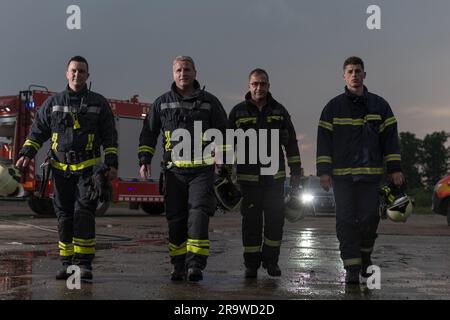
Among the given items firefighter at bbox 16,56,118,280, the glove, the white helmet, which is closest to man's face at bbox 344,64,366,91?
the white helmet

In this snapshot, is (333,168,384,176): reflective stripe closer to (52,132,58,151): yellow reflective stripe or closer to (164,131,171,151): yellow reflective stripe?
(164,131,171,151): yellow reflective stripe

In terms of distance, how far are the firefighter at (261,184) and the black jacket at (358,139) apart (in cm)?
53

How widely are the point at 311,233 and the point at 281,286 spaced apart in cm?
690

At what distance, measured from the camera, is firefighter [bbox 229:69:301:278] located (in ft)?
20.4

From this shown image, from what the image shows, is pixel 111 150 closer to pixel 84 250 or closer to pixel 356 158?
pixel 84 250

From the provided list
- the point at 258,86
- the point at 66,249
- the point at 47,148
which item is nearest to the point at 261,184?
the point at 258,86

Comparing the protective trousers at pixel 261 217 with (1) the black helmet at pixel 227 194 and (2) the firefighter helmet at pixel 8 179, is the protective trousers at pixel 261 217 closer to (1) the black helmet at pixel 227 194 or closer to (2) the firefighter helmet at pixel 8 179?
(1) the black helmet at pixel 227 194

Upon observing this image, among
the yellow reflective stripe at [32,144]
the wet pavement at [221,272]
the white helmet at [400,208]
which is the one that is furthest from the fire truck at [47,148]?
the white helmet at [400,208]

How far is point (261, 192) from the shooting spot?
623cm

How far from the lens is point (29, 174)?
1650cm

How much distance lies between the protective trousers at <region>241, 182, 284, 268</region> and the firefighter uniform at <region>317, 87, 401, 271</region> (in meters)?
0.60

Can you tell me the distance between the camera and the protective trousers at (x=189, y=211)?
5695 mm

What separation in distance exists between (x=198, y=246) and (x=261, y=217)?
82cm
